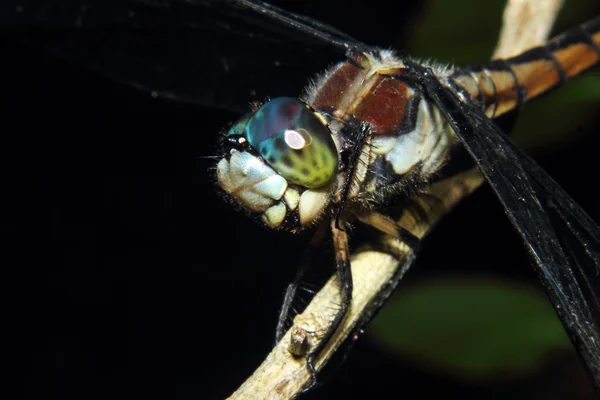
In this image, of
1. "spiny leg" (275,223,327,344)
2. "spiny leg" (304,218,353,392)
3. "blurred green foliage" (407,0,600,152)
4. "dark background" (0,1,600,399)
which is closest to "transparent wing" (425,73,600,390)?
"spiny leg" (304,218,353,392)

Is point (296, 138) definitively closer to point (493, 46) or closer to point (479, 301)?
point (479, 301)

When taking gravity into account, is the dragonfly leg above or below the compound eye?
below

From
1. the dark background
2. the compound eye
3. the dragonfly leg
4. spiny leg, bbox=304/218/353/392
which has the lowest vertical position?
the dark background

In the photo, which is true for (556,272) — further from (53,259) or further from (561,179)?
(53,259)

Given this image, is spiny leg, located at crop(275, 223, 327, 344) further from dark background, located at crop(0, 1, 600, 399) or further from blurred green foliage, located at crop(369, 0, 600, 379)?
dark background, located at crop(0, 1, 600, 399)

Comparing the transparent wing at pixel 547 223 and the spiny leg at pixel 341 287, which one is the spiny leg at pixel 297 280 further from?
the transparent wing at pixel 547 223

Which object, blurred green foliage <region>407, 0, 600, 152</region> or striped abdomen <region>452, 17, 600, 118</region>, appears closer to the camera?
striped abdomen <region>452, 17, 600, 118</region>

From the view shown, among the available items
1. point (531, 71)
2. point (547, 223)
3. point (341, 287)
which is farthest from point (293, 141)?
point (531, 71)

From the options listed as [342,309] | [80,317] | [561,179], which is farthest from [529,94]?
[80,317]

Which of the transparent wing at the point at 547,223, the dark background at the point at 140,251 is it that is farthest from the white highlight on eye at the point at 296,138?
the dark background at the point at 140,251
